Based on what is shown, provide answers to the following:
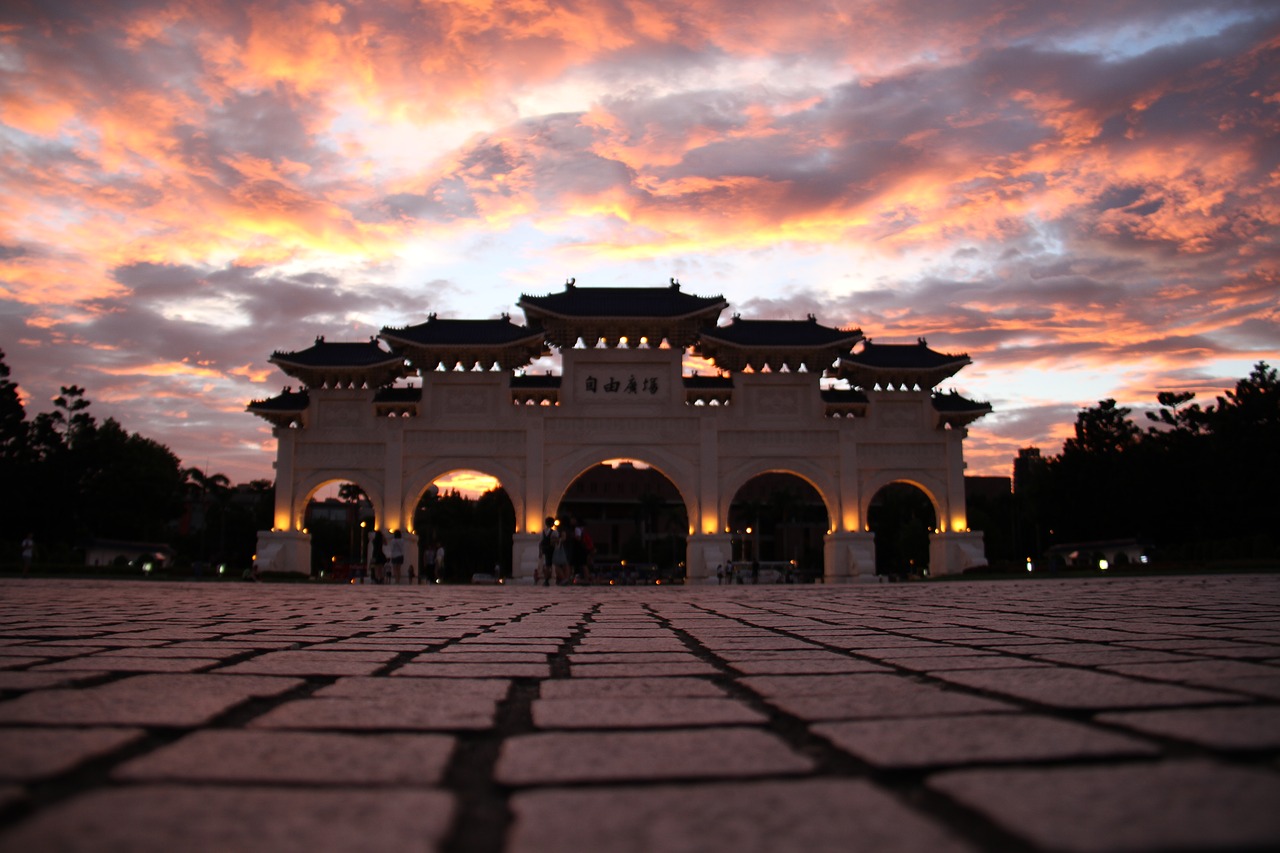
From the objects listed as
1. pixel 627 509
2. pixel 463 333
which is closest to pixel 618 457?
pixel 463 333

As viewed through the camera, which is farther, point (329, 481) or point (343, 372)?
point (343, 372)

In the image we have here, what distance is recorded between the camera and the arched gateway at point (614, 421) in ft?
100

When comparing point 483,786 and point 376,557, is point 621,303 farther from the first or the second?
point 483,786

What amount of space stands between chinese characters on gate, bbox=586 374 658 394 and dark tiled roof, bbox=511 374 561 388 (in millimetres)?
1135

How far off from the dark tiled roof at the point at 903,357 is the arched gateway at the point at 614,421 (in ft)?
0.65

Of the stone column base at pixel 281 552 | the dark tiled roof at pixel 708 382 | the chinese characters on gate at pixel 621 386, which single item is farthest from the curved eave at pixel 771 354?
the stone column base at pixel 281 552

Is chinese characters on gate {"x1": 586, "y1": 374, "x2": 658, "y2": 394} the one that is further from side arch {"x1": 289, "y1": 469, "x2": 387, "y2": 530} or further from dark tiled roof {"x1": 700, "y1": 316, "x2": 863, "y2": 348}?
side arch {"x1": 289, "y1": 469, "x2": 387, "y2": 530}

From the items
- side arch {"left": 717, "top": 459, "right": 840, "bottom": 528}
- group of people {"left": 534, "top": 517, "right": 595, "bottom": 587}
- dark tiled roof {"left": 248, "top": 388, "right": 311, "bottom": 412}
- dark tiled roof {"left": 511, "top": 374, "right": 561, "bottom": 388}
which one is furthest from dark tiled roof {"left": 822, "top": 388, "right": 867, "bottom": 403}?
dark tiled roof {"left": 248, "top": 388, "right": 311, "bottom": 412}

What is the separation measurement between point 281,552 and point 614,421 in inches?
478

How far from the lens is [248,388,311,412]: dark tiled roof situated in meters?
30.5

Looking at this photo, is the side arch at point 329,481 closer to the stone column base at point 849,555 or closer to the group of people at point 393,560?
the group of people at point 393,560

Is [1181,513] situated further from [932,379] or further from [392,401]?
[392,401]

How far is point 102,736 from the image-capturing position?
1827 mm

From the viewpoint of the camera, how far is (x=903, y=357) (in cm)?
3269
